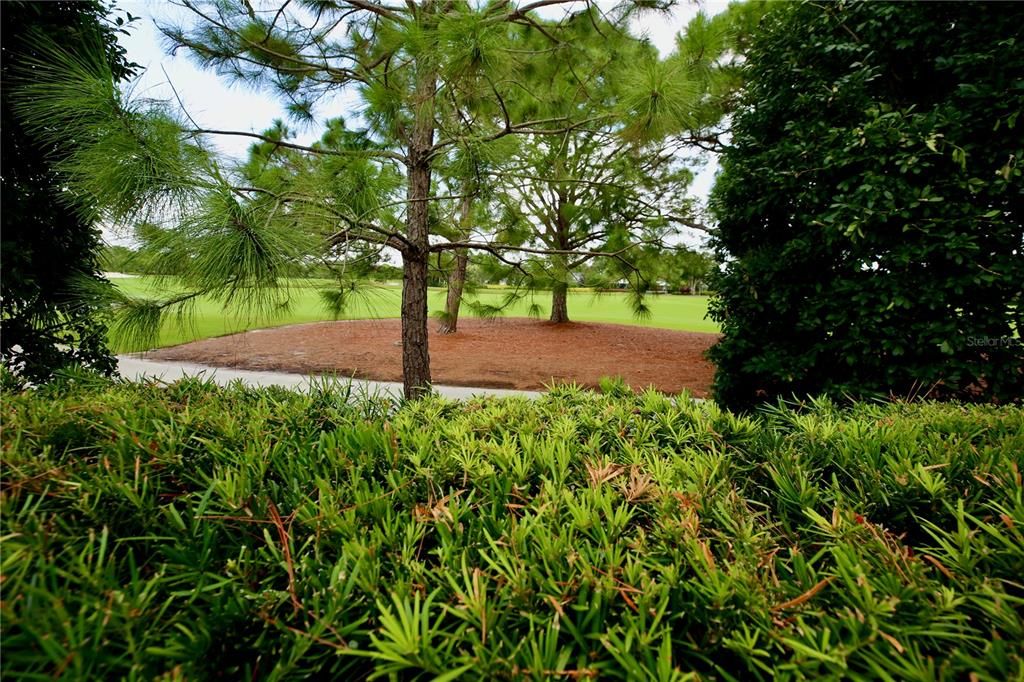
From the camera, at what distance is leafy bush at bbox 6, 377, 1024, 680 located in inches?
22.4

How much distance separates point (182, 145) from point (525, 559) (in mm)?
2784

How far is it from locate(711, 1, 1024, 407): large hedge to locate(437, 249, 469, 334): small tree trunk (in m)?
3.84

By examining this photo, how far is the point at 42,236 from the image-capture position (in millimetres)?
3264

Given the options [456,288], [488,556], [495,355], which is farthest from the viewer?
[495,355]

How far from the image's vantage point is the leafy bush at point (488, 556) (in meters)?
0.57

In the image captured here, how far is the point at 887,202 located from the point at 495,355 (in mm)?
6963

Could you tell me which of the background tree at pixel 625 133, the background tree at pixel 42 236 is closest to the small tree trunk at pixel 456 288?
the background tree at pixel 625 133

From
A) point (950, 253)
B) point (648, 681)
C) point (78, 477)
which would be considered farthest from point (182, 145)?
point (950, 253)

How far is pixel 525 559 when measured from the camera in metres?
0.73

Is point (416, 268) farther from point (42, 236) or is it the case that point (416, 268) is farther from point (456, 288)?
point (42, 236)

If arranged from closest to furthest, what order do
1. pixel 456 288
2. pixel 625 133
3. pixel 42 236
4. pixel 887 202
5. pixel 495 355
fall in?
pixel 887 202
pixel 42 236
pixel 625 133
pixel 456 288
pixel 495 355

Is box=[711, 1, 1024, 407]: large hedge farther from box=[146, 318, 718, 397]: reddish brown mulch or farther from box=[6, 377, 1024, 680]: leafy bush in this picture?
box=[146, 318, 718, 397]: reddish brown mulch

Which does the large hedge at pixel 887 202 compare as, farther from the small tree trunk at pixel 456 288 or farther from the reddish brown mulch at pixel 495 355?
the small tree trunk at pixel 456 288

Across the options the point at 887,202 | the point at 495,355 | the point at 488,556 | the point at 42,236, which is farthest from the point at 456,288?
the point at 488,556
